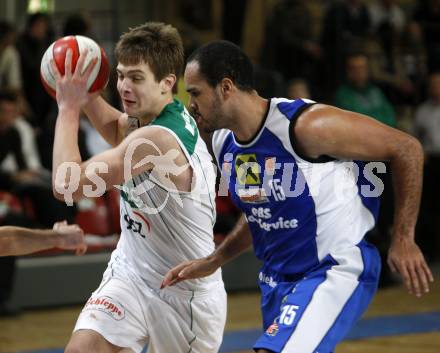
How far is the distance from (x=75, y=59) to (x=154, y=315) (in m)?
1.20

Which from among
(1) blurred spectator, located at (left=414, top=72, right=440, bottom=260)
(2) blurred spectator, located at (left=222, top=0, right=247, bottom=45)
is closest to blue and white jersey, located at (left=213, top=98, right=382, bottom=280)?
(1) blurred spectator, located at (left=414, top=72, right=440, bottom=260)

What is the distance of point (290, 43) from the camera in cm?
1116

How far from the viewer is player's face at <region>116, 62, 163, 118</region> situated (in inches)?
170

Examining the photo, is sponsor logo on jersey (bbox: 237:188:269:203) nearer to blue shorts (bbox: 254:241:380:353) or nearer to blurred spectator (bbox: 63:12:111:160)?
blue shorts (bbox: 254:241:380:353)

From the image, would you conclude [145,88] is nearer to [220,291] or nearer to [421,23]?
[220,291]

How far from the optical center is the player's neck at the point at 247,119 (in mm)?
4180

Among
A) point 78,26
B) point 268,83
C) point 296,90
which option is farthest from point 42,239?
point 296,90

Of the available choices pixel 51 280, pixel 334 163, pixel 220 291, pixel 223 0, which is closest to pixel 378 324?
pixel 51 280

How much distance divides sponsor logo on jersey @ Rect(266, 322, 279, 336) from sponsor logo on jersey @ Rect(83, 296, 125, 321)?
758 mm

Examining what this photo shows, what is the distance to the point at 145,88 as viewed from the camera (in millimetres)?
4332

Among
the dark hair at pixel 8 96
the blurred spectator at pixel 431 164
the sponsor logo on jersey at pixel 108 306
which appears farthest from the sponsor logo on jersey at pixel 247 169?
the blurred spectator at pixel 431 164

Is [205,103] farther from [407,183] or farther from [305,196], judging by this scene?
[407,183]

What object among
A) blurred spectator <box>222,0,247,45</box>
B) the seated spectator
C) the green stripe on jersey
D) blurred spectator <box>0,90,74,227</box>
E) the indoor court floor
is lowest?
the indoor court floor

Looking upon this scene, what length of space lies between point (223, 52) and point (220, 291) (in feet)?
3.84
